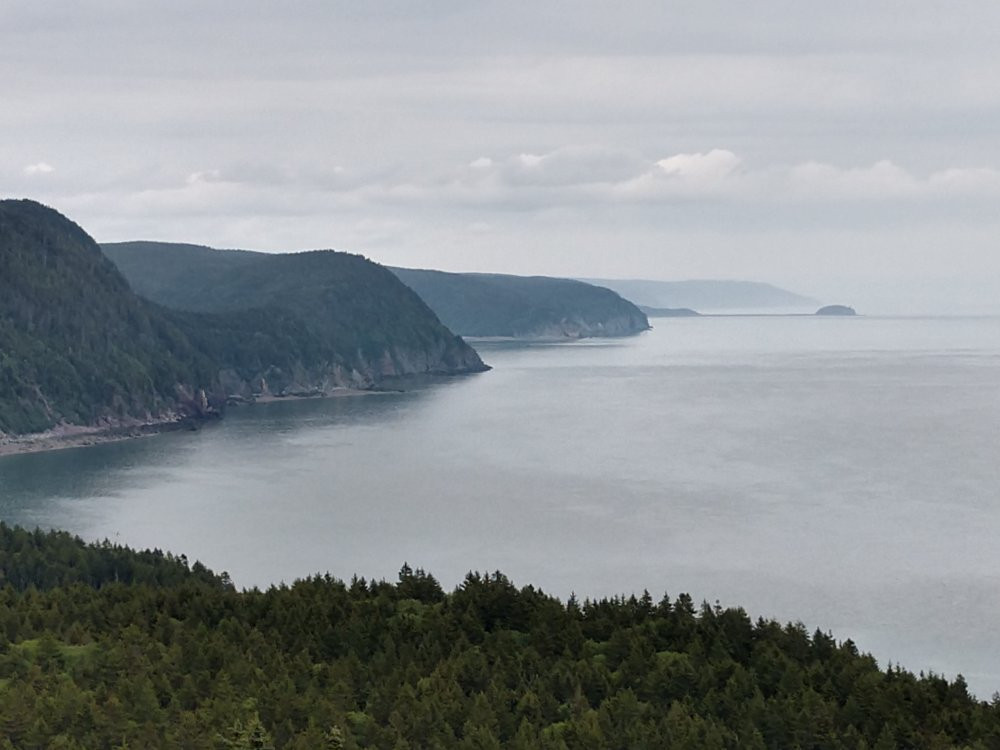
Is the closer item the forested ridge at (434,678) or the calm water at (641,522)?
the forested ridge at (434,678)

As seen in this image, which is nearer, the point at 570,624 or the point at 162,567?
the point at 570,624

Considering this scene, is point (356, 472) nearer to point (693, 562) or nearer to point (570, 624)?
point (693, 562)

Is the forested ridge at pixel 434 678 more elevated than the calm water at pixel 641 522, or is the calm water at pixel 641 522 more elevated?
the forested ridge at pixel 434 678

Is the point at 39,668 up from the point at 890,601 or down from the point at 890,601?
up

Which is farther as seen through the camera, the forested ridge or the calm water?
the calm water

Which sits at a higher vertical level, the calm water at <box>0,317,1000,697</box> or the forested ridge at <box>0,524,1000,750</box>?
the forested ridge at <box>0,524,1000,750</box>

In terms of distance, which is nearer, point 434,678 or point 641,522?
point 434,678

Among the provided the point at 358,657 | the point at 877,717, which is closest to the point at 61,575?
the point at 358,657

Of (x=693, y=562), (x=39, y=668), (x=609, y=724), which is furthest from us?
(x=693, y=562)
